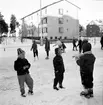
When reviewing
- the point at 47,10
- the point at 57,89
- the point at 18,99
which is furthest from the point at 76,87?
the point at 47,10

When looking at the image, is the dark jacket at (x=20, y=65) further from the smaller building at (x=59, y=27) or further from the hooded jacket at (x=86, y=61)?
the smaller building at (x=59, y=27)

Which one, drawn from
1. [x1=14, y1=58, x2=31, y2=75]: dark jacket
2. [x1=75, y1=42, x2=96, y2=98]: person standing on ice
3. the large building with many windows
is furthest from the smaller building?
[x1=75, y1=42, x2=96, y2=98]: person standing on ice

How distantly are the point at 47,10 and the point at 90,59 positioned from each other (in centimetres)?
4693

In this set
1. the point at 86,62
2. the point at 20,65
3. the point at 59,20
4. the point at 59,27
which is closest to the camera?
the point at 86,62

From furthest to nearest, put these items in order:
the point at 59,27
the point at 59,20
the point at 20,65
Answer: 1. the point at 59,27
2. the point at 59,20
3. the point at 20,65

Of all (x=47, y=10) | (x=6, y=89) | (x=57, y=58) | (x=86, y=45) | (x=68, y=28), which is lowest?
(x=6, y=89)

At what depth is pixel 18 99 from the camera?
16.9 ft

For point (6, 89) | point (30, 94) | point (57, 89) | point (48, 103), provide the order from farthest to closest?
1. point (6, 89)
2. point (57, 89)
3. point (30, 94)
4. point (48, 103)

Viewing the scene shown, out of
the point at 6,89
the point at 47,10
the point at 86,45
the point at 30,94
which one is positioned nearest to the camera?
the point at 86,45

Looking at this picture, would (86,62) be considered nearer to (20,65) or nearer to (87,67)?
(87,67)

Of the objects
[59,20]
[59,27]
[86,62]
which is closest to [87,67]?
→ [86,62]

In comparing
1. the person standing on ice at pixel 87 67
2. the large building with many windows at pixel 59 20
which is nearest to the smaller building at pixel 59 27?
the large building with many windows at pixel 59 20

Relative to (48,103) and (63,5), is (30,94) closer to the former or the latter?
(48,103)

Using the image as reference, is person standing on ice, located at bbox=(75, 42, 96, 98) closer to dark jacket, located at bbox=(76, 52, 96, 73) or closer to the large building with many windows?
dark jacket, located at bbox=(76, 52, 96, 73)
